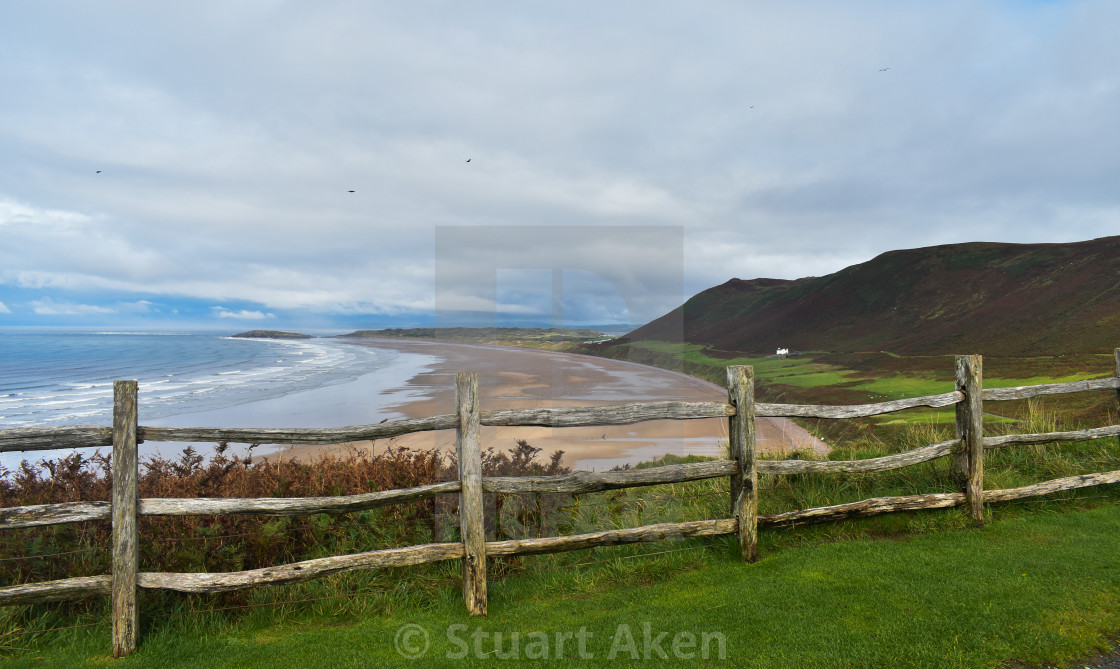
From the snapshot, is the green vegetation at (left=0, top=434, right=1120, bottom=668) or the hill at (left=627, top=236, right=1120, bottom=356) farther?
the hill at (left=627, top=236, right=1120, bottom=356)

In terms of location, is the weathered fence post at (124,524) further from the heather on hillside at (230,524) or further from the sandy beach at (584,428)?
the sandy beach at (584,428)

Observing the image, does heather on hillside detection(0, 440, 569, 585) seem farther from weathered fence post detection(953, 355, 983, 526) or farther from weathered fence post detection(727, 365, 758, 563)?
weathered fence post detection(953, 355, 983, 526)

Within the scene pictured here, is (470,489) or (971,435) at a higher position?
(971,435)

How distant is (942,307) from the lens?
5038 cm

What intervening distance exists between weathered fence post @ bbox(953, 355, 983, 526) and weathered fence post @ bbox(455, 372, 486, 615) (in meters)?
5.77

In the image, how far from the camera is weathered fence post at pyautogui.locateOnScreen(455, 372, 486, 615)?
4742 mm

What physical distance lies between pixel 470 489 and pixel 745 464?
2.78 m

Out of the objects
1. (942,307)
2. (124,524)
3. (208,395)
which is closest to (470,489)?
(124,524)

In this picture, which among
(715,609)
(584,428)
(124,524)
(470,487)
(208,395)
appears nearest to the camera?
(124,524)

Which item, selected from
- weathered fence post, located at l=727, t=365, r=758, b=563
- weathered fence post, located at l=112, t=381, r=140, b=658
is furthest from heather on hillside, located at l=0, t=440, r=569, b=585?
weathered fence post, located at l=727, t=365, r=758, b=563

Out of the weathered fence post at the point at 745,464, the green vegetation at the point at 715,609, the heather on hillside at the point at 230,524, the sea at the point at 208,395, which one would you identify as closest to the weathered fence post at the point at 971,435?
the green vegetation at the point at 715,609

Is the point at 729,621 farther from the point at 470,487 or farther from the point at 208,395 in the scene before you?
the point at 208,395

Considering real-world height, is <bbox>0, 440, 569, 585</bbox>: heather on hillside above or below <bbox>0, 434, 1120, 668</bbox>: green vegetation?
above

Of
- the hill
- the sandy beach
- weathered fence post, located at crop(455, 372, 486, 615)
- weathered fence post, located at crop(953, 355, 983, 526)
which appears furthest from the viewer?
the hill
